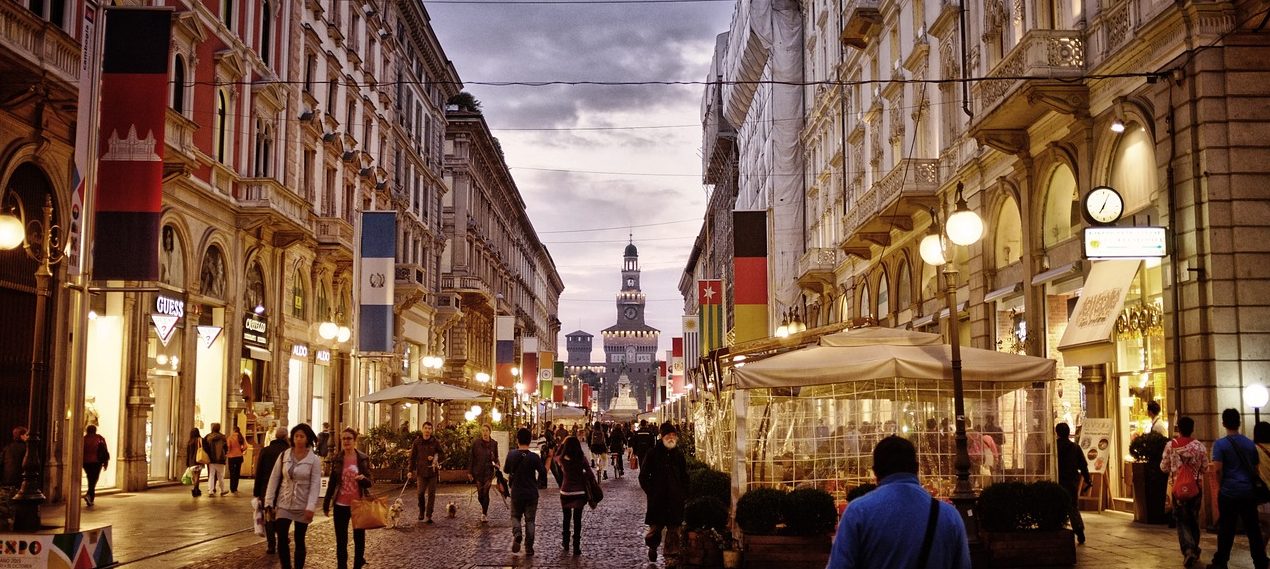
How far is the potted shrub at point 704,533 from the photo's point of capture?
14289 mm

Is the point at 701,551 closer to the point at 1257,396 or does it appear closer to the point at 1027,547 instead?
the point at 1027,547

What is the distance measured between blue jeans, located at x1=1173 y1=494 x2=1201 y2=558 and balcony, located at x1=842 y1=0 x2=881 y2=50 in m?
24.9

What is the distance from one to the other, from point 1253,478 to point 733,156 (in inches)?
2885

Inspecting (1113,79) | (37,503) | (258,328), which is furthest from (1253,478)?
(258,328)

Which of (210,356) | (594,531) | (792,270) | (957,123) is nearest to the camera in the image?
(594,531)

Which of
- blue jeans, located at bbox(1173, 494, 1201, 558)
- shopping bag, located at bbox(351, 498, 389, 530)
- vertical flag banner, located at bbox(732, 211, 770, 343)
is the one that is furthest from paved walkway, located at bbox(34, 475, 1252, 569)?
vertical flag banner, located at bbox(732, 211, 770, 343)

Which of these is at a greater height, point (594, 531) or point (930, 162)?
point (930, 162)

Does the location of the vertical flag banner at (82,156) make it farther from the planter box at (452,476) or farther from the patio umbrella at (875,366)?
the planter box at (452,476)

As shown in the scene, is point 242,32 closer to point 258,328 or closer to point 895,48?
point 258,328

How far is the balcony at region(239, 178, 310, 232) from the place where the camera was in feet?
109

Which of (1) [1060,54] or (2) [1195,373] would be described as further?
(1) [1060,54]

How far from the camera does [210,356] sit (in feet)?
106

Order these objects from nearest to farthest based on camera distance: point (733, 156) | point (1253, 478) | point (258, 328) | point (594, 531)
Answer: point (1253, 478)
point (594, 531)
point (258, 328)
point (733, 156)

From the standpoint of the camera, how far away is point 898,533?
193 inches
